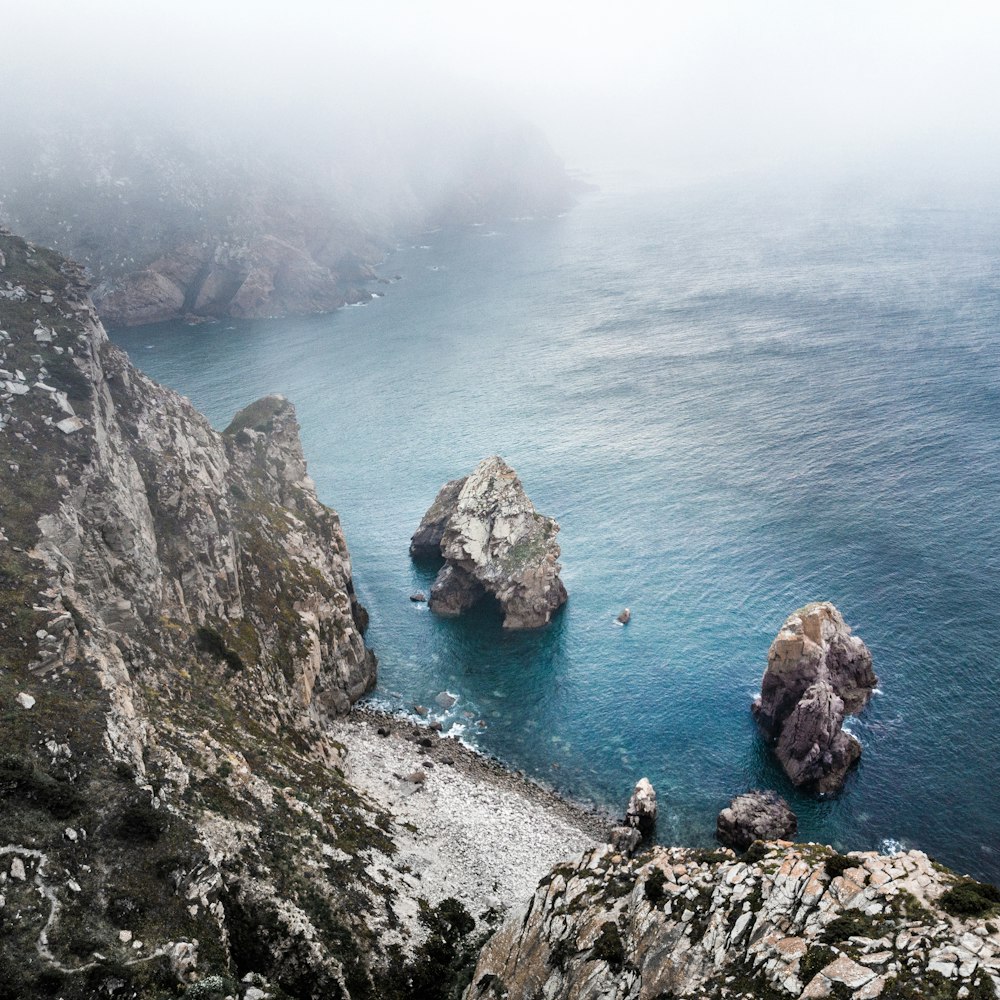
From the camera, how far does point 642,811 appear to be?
73.6 m

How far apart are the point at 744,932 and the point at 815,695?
40.8 meters

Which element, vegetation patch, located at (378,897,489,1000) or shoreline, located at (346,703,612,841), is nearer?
vegetation patch, located at (378,897,489,1000)

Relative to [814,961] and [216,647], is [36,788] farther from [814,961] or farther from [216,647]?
[814,961]

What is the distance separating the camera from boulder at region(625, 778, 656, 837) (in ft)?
241

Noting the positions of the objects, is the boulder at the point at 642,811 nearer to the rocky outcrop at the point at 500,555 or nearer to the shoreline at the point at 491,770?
the shoreline at the point at 491,770

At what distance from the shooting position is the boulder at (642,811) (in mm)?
73375

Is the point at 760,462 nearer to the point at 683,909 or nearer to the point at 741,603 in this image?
the point at 741,603

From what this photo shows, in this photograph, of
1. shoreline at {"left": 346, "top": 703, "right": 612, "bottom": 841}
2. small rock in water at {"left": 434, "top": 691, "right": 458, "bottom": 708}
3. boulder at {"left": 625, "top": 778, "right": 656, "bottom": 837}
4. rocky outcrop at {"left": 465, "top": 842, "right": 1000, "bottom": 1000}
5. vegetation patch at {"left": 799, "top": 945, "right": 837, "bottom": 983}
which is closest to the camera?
rocky outcrop at {"left": 465, "top": 842, "right": 1000, "bottom": 1000}

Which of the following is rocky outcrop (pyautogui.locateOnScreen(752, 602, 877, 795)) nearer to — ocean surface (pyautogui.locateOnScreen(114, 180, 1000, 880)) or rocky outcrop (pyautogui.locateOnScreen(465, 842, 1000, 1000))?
ocean surface (pyautogui.locateOnScreen(114, 180, 1000, 880))

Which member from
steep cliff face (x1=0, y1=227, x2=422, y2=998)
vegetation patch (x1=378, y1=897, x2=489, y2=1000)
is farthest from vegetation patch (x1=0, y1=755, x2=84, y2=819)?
vegetation patch (x1=378, y1=897, x2=489, y2=1000)

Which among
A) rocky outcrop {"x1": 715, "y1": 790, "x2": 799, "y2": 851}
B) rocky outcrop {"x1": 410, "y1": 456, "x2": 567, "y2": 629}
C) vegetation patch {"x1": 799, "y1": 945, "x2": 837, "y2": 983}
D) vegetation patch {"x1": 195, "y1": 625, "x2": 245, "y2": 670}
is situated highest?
vegetation patch {"x1": 195, "y1": 625, "x2": 245, "y2": 670}

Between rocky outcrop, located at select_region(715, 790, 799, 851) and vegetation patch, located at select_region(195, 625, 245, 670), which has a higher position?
vegetation patch, located at select_region(195, 625, 245, 670)

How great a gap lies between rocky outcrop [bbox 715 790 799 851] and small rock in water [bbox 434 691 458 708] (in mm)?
31302

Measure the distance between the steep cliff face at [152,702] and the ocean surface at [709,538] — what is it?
20617 millimetres
